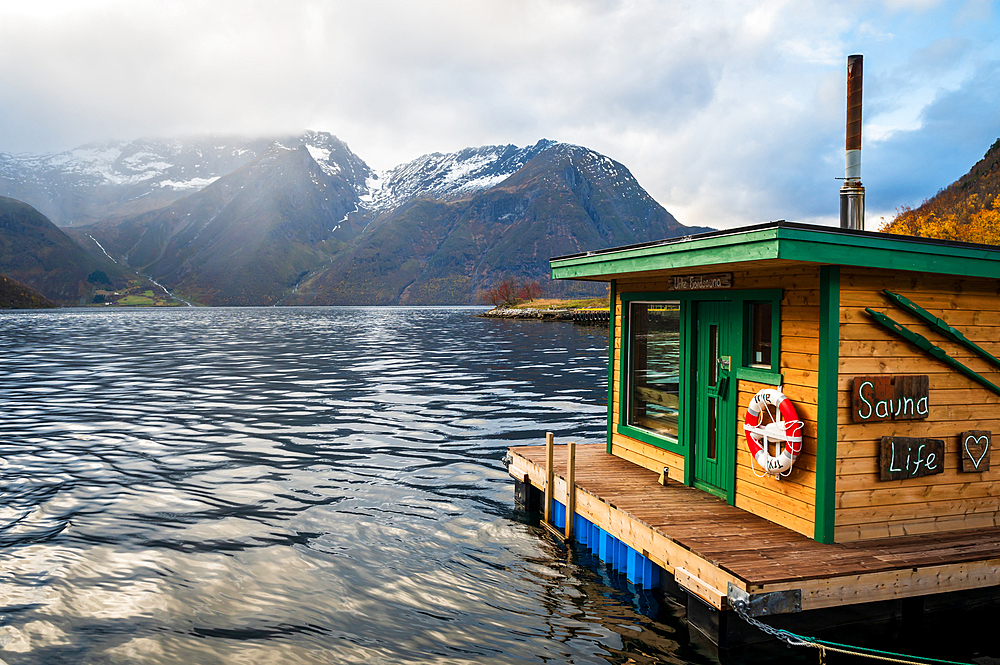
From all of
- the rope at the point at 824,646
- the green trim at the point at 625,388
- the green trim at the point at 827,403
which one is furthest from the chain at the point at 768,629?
the green trim at the point at 625,388

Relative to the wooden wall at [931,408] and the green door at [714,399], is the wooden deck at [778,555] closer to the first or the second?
the wooden wall at [931,408]

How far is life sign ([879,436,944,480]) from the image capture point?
7.95m

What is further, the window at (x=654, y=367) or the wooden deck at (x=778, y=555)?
the window at (x=654, y=367)

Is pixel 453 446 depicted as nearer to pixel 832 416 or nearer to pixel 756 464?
pixel 756 464

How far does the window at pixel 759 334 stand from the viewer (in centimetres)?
872

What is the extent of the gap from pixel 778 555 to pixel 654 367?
14.3 ft

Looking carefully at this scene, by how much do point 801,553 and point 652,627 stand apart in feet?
7.39

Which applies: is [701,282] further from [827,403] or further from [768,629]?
[768,629]

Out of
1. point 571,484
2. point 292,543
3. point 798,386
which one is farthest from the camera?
point 292,543

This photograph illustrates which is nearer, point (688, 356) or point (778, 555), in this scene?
point (778, 555)

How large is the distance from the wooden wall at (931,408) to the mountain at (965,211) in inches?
1362

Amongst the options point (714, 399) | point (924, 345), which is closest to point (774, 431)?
point (714, 399)

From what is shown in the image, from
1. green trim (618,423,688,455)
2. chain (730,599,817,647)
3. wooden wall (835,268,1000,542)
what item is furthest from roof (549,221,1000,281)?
chain (730,599,817,647)

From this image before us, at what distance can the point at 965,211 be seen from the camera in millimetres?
83812
